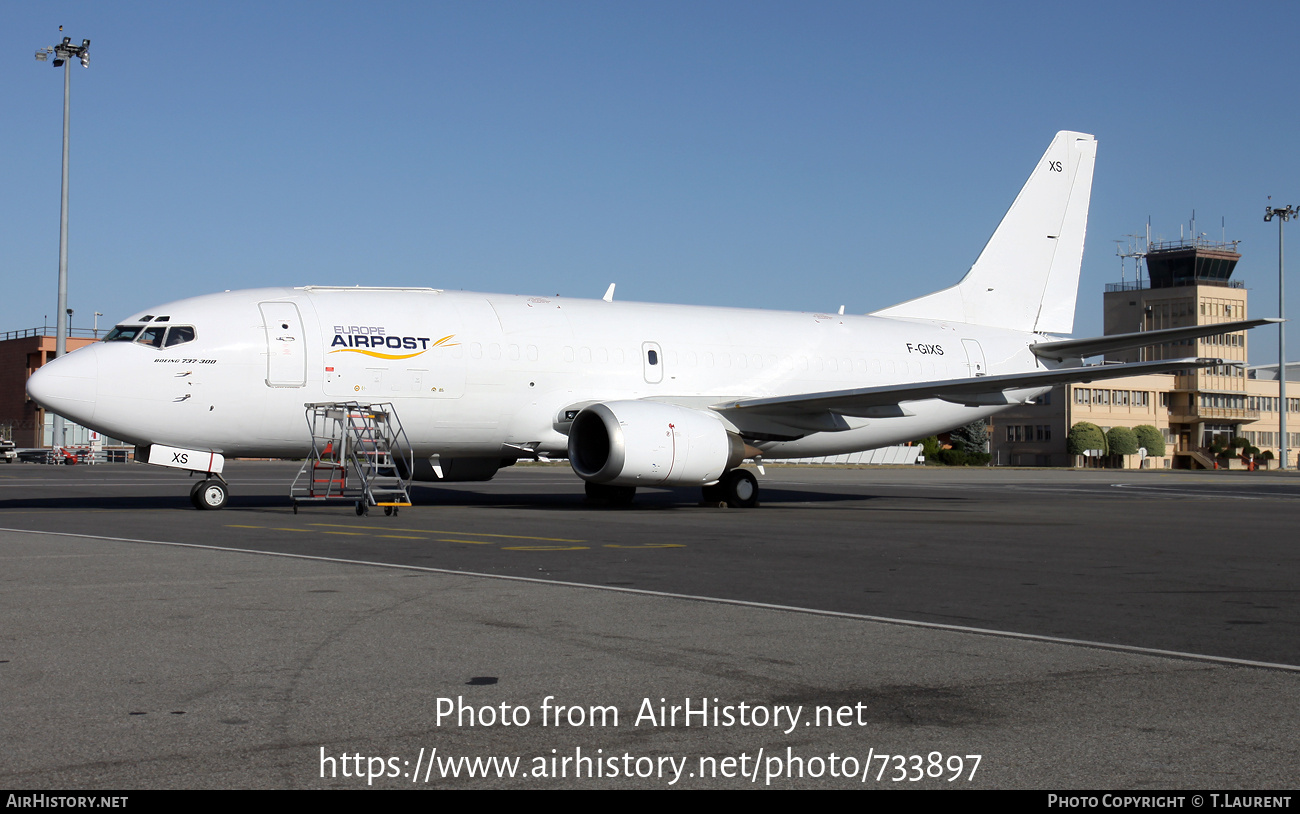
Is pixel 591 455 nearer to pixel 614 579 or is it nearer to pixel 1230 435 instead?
pixel 614 579

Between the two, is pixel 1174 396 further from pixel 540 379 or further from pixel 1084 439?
pixel 540 379

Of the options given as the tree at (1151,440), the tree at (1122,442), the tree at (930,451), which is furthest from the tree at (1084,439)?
the tree at (930,451)

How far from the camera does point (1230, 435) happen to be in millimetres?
113125

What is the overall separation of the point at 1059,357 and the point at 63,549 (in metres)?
21.9

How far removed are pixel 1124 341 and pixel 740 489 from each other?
28.4 ft

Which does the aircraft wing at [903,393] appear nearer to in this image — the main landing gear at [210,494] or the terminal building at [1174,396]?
the main landing gear at [210,494]

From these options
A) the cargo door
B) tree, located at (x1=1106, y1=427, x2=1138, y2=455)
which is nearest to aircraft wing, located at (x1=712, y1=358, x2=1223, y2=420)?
the cargo door

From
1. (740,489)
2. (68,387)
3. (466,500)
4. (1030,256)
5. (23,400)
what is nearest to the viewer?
(68,387)

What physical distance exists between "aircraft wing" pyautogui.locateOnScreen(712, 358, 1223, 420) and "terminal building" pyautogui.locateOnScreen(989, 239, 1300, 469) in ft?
268

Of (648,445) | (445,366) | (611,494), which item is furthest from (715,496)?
(445,366)

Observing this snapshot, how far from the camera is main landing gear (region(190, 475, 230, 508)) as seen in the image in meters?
19.2

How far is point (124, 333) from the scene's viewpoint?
19.1m

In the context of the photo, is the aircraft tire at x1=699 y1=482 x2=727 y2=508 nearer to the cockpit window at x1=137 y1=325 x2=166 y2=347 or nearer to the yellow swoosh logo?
the yellow swoosh logo

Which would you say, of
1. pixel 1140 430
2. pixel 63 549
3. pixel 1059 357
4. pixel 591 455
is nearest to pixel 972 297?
pixel 1059 357
